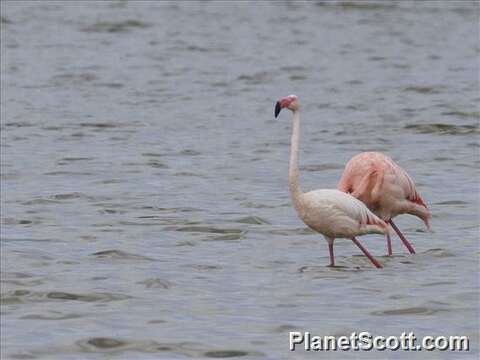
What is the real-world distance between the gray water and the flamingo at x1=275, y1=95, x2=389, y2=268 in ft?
1.05

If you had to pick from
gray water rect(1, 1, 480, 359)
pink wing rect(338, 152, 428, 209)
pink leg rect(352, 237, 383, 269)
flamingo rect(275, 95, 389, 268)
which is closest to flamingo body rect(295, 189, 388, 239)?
flamingo rect(275, 95, 389, 268)

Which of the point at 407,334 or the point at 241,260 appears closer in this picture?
the point at 407,334

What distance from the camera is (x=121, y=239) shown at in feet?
41.4

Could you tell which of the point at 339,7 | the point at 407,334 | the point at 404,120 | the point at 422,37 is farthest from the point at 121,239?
the point at 339,7

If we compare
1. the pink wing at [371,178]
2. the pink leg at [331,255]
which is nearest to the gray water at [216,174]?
the pink leg at [331,255]

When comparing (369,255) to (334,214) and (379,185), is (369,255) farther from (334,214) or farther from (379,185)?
(379,185)

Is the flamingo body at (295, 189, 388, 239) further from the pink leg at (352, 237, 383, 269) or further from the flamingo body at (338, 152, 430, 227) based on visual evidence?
the flamingo body at (338, 152, 430, 227)

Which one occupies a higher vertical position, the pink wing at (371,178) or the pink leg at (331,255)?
the pink wing at (371,178)

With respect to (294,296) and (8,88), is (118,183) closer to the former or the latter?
(294,296)

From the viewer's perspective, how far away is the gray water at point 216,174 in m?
9.68

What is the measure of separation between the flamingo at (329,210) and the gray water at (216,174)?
32cm

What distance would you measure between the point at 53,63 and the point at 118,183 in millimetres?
12071

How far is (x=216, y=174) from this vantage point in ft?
54.9

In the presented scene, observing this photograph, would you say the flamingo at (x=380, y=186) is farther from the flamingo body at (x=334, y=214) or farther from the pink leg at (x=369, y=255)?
the flamingo body at (x=334, y=214)
